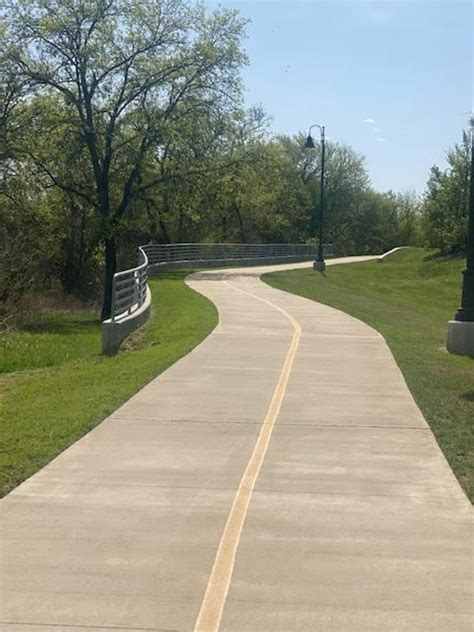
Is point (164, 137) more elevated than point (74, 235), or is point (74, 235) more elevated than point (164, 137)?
point (164, 137)

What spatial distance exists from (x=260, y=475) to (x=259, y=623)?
254cm

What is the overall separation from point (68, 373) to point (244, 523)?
26.9 feet

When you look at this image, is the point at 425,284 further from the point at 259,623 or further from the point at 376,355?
the point at 259,623

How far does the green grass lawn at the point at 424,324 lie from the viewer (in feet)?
27.3

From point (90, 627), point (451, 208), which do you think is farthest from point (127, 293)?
point (451, 208)

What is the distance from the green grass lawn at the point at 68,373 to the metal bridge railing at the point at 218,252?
18.1 m

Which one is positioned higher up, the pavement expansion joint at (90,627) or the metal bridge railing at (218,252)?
the metal bridge railing at (218,252)

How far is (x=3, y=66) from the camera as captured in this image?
2948 cm

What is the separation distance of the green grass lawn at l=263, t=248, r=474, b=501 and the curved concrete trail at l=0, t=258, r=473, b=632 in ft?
1.00

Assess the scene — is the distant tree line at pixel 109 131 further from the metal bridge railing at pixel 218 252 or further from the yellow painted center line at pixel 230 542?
the yellow painted center line at pixel 230 542

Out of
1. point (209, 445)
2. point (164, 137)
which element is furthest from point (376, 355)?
point (164, 137)

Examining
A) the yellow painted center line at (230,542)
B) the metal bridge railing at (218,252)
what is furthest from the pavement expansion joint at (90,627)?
the metal bridge railing at (218,252)

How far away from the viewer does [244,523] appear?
536 centimetres

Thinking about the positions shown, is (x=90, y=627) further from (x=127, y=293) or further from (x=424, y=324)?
(x=424, y=324)
